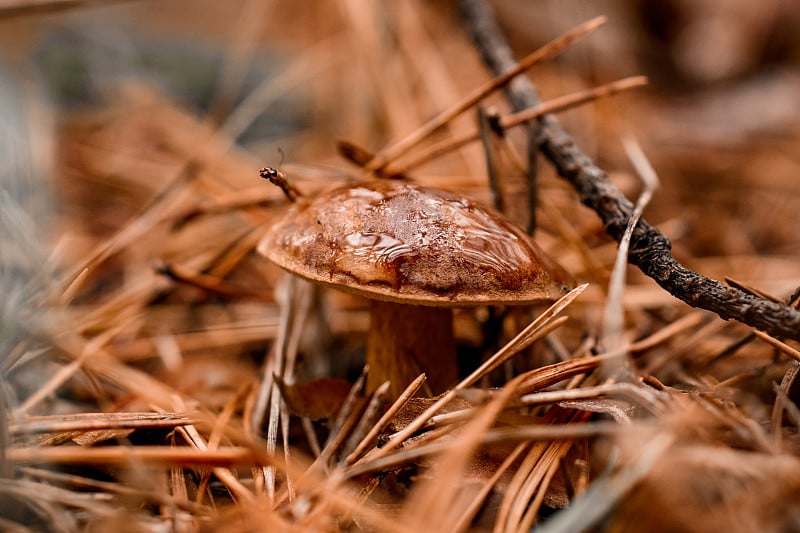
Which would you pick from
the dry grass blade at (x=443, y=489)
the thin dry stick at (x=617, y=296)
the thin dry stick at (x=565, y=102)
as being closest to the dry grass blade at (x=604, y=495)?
the dry grass blade at (x=443, y=489)

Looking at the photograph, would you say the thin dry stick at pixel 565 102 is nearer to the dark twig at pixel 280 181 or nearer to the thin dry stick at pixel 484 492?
the dark twig at pixel 280 181

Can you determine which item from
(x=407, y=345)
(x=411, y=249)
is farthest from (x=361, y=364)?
(x=411, y=249)

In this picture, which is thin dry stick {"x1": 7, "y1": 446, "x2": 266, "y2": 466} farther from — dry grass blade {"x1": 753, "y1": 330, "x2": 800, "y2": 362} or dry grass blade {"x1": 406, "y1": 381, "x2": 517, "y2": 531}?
dry grass blade {"x1": 753, "y1": 330, "x2": 800, "y2": 362}

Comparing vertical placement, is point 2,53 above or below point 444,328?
above

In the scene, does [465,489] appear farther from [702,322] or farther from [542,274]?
[702,322]

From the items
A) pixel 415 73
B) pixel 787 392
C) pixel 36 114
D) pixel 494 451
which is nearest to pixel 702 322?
pixel 787 392
